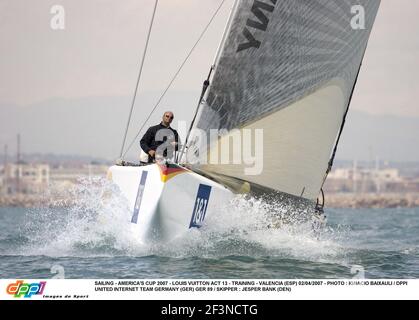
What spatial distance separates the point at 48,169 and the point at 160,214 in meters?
88.5

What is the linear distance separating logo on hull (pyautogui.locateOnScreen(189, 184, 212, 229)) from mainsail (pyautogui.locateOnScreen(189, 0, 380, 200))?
1.89 feet

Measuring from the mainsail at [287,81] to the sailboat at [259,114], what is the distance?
1cm

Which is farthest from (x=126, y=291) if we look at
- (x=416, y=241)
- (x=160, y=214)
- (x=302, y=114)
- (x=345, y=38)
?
(x=416, y=241)

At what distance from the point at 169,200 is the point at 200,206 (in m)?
0.41

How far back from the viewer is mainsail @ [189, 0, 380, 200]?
902 centimetres

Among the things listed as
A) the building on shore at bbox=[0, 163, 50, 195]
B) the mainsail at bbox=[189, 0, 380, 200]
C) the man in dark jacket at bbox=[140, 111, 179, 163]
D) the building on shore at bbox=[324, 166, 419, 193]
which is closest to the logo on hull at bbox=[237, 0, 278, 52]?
the mainsail at bbox=[189, 0, 380, 200]

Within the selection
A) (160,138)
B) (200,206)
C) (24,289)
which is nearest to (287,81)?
(160,138)

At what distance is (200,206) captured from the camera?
27.2 ft

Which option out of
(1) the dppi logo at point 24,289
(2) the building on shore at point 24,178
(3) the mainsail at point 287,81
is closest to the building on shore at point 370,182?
(2) the building on shore at point 24,178

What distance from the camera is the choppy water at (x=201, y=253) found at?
7680 mm

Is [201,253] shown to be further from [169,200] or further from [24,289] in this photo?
[24,289]

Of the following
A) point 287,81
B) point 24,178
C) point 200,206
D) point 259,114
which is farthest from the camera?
point 24,178

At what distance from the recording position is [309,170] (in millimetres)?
10000

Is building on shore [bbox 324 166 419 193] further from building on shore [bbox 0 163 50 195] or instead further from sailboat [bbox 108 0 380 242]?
sailboat [bbox 108 0 380 242]
